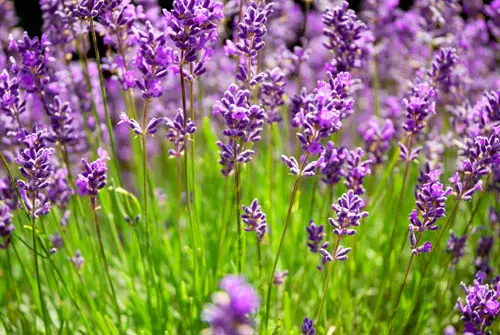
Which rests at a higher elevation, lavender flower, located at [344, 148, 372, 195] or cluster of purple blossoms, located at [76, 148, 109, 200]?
cluster of purple blossoms, located at [76, 148, 109, 200]

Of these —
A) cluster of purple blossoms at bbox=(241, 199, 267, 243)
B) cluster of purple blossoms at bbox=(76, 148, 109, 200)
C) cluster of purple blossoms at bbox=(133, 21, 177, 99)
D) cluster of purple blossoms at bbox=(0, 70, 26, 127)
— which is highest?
cluster of purple blossoms at bbox=(133, 21, 177, 99)

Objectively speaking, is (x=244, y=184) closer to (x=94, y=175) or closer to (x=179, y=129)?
(x=179, y=129)

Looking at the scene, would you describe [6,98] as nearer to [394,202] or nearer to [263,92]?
[263,92]

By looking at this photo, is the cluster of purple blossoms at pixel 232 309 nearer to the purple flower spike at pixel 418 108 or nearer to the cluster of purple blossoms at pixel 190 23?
the cluster of purple blossoms at pixel 190 23

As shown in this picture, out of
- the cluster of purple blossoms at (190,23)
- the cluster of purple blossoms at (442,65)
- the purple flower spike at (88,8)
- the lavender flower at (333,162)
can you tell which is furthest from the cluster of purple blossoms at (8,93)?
the cluster of purple blossoms at (442,65)

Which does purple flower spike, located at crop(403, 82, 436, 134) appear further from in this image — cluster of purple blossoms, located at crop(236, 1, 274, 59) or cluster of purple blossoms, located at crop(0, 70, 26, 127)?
cluster of purple blossoms, located at crop(0, 70, 26, 127)

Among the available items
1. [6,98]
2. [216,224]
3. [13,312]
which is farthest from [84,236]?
[6,98]

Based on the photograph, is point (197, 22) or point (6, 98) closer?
point (197, 22)

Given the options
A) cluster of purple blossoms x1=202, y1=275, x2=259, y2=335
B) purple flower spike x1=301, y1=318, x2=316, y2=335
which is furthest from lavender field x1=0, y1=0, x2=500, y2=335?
purple flower spike x1=301, y1=318, x2=316, y2=335
